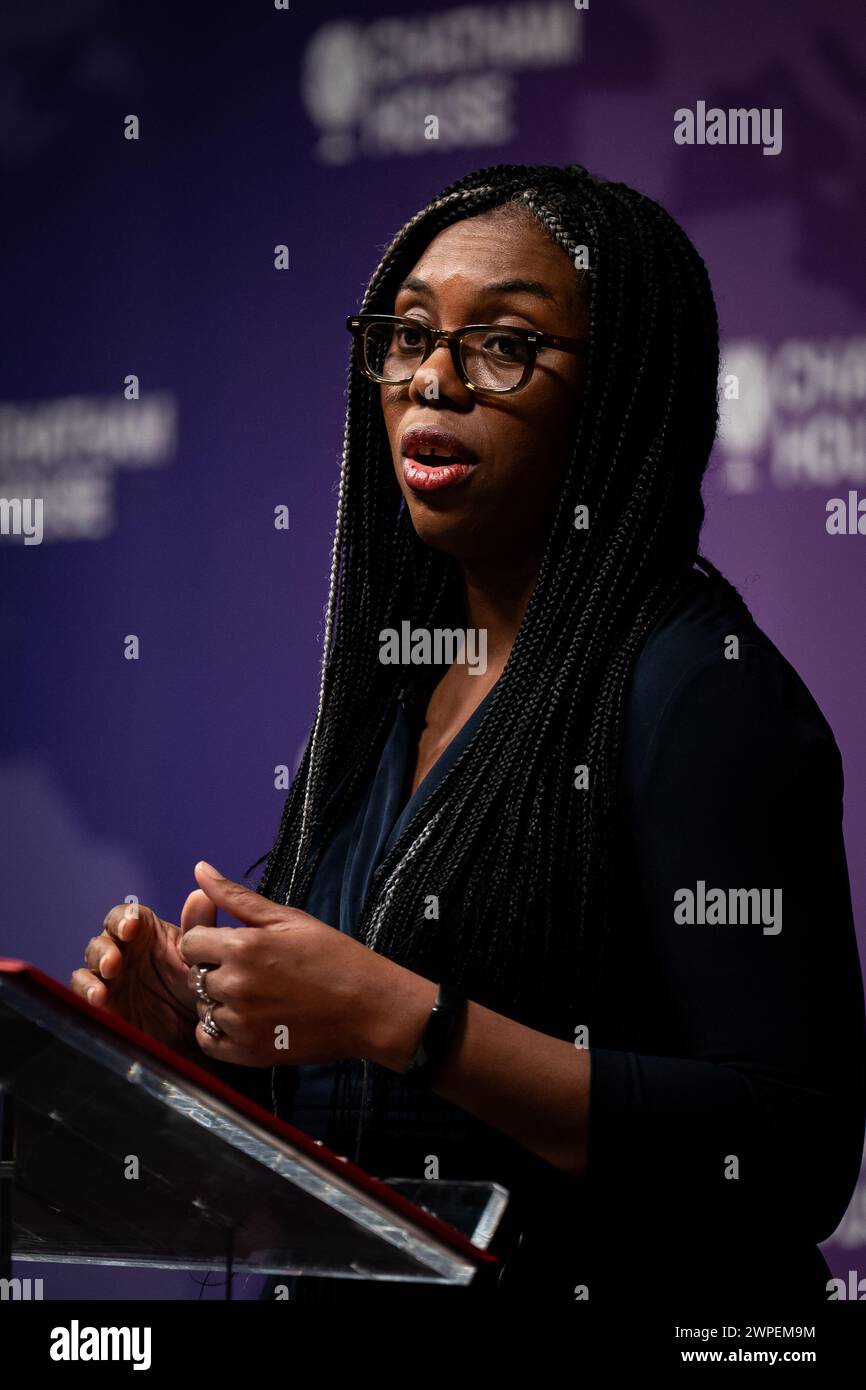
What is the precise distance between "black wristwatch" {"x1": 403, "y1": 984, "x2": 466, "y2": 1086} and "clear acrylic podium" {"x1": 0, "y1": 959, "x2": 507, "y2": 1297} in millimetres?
73

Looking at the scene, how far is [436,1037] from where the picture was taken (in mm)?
1110

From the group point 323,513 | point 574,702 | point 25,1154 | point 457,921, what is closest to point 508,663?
point 574,702

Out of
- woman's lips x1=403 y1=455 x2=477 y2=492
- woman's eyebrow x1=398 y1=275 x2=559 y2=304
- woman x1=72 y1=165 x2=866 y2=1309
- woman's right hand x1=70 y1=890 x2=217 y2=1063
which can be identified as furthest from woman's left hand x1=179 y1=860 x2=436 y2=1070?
woman's eyebrow x1=398 y1=275 x2=559 y2=304

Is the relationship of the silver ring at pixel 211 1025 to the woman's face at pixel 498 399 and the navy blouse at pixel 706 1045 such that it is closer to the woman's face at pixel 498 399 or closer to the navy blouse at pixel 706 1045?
the navy blouse at pixel 706 1045

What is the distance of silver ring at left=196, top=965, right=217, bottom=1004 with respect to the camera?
110cm

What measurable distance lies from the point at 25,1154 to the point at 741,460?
5.65ft

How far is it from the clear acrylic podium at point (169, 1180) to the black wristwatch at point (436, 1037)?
0.07 metres

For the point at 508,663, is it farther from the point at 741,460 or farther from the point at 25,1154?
the point at 741,460

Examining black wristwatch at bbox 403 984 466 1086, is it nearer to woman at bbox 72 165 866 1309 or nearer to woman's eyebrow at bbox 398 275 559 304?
woman at bbox 72 165 866 1309

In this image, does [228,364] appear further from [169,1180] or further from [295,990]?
[169,1180]

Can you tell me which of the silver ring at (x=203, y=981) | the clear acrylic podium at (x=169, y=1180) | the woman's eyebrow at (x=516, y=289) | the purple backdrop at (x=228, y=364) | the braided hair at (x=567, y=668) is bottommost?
the clear acrylic podium at (x=169, y=1180)

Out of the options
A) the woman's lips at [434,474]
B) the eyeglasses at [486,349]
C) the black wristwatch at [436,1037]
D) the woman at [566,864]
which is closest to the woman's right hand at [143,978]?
the woman at [566,864]

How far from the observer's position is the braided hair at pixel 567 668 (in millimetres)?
1270

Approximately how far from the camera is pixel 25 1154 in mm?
995
